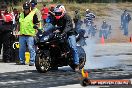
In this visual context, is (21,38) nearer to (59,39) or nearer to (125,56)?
(59,39)

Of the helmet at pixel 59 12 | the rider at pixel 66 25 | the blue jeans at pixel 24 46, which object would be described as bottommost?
the blue jeans at pixel 24 46

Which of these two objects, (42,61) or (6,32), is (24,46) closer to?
(6,32)

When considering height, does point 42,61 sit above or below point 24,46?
above

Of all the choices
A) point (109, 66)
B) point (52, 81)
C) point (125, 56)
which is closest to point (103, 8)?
point (125, 56)

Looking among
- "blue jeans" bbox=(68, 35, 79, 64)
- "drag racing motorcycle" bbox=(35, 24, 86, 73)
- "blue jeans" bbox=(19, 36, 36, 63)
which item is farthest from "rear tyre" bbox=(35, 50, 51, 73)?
"blue jeans" bbox=(19, 36, 36, 63)

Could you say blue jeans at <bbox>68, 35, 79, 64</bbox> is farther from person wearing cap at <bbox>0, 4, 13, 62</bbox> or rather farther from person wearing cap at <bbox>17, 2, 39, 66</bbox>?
person wearing cap at <bbox>0, 4, 13, 62</bbox>

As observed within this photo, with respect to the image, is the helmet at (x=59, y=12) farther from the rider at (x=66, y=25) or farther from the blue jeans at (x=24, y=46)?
the blue jeans at (x=24, y=46)

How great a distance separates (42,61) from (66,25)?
108cm

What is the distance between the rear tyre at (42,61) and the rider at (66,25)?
2.18 ft

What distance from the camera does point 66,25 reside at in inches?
565

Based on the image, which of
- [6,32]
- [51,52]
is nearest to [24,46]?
[6,32]

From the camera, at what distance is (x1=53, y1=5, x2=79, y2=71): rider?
14.3m

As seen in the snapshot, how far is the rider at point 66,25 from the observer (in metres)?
14.3

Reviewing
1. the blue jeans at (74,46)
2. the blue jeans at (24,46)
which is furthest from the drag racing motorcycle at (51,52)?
the blue jeans at (24,46)
